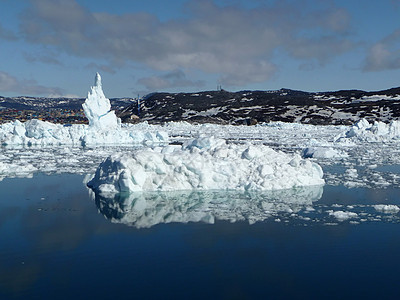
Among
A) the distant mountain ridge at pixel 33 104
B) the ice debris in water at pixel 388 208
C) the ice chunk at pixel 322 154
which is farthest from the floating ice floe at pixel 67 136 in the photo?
the distant mountain ridge at pixel 33 104

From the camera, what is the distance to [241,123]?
232ft

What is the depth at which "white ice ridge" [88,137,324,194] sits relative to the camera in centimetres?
1234

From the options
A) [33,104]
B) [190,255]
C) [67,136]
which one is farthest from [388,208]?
[33,104]

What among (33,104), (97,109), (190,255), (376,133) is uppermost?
(33,104)

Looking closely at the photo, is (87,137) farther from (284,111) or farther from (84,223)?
(284,111)

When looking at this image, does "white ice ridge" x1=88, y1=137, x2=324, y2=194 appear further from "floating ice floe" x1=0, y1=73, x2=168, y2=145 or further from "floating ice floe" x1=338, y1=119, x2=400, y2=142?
"floating ice floe" x1=338, y1=119, x2=400, y2=142

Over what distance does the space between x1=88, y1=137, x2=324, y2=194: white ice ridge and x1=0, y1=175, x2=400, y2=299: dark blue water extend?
1.65 m

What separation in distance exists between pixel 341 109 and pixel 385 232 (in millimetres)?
70706

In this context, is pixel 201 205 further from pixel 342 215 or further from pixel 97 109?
pixel 97 109

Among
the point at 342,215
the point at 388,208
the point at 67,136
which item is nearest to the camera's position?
the point at 342,215

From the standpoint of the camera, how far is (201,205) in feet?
35.6

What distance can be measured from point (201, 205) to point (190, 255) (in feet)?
12.3

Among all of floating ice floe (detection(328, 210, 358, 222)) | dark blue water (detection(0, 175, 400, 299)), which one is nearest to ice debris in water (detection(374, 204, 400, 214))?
dark blue water (detection(0, 175, 400, 299))

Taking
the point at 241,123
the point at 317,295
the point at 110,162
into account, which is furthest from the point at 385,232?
the point at 241,123
